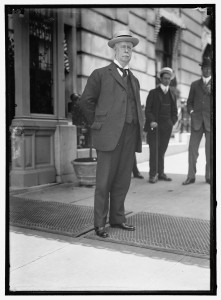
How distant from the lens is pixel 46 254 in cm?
384

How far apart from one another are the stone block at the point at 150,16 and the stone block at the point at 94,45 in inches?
19.4

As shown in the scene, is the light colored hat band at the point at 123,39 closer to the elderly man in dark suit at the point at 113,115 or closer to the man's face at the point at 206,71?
the elderly man in dark suit at the point at 113,115

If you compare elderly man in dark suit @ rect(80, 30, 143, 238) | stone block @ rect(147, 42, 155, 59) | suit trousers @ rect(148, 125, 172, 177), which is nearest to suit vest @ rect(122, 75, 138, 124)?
elderly man in dark suit @ rect(80, 30, 143, 238)

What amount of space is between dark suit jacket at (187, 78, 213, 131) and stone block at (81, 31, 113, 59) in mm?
1017

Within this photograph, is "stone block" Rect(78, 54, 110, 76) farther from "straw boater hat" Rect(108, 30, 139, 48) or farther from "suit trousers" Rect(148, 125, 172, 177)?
"suit trousers" Rect(148, 125, 172, 177)

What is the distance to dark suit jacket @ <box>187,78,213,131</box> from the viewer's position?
4281 mm

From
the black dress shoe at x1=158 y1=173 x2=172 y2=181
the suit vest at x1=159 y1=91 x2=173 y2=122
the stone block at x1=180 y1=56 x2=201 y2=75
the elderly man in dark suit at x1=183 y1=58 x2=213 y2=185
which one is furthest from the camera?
the black dress shoe at x1=158 y1=173 x2=172 y2=181

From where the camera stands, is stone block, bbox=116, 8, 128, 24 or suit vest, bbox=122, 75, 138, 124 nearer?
stone block, bbox=116, 8, 128, 24

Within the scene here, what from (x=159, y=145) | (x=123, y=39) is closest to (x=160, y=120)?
(x=159, y=145)

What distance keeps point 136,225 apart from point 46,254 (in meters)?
1.27

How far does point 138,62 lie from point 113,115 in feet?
2.47

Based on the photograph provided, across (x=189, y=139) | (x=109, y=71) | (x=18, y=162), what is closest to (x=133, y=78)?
(x=109, y=71)

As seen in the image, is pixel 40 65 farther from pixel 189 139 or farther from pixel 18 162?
pixel 189 139

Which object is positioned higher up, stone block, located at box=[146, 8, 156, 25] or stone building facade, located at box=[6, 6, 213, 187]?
stone block, located at box=[146, 8, 156, 25]
